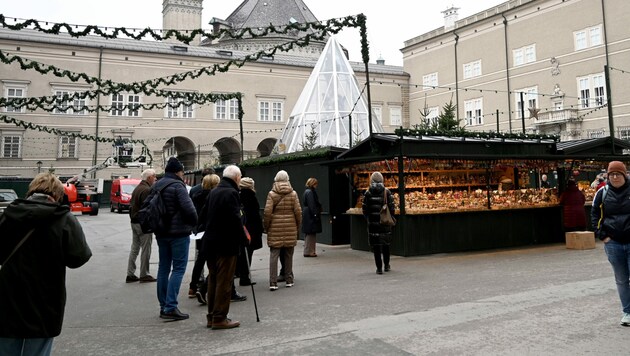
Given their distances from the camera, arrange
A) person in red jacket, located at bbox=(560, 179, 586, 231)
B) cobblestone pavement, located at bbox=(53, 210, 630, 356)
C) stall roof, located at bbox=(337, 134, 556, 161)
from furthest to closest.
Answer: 1. person in red jacket, located at bbox=(560, 179, 586, 231)
2. stall roof, located at bbox=(337, 134, 556, 161)
3. cobblestone pavement, located at bbox=(53, 210, 630, 356)

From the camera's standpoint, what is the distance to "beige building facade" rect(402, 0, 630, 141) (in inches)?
1369

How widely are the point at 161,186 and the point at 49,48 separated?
41.4 metres

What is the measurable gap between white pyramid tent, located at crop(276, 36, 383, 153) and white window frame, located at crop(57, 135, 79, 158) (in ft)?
87.4

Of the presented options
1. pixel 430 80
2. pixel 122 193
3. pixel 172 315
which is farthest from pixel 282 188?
pixel 430 80

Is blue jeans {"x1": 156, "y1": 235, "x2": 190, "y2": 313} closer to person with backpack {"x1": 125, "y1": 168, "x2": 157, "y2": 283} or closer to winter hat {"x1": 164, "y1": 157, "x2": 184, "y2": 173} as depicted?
winter hat {"x1": 164, "y1": 157, "x2": 184, "y2": 173}

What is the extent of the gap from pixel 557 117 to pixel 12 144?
45.0m

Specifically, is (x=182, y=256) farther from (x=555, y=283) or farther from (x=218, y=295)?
(x=555, y=283)

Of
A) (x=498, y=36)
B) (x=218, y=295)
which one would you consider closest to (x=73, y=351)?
(x=218, y=295)

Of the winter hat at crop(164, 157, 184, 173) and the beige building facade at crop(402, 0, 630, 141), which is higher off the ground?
the beige building facade at crop(402, 0, 630, 141)

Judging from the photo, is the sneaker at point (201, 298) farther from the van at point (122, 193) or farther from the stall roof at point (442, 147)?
the van at point (122, 193)

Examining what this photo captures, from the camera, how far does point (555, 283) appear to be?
7332mm

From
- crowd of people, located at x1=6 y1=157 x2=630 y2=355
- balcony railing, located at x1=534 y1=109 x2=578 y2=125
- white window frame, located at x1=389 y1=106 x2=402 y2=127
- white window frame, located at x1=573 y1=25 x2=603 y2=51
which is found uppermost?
white window frame, located at x1=573 y1=25 x2=603 y2=51

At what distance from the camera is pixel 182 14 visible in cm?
6278

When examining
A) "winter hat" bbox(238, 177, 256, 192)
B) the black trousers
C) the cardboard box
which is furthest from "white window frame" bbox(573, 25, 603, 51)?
"winter hat" bbox(238, 177, 256, 192)
